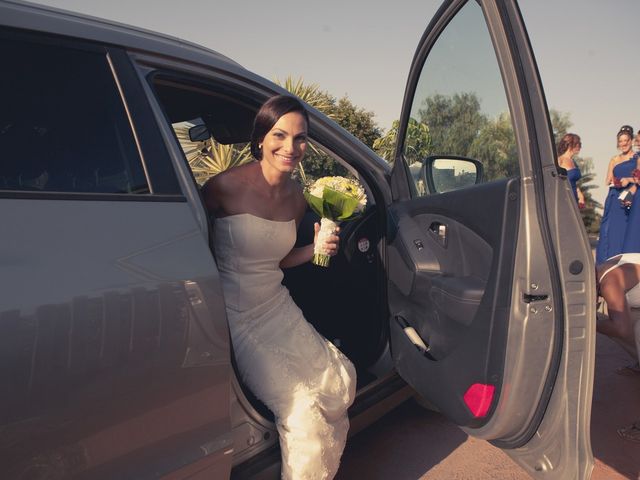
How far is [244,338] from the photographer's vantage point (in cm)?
195

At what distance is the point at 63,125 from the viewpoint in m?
1.35

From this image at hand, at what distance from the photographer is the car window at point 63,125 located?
1253mm

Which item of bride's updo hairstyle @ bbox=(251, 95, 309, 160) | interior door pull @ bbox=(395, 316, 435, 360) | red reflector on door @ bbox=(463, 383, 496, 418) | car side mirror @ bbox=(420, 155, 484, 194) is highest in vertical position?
bride's updo hairstyle @ bbox=(251, 95, 309, 160)

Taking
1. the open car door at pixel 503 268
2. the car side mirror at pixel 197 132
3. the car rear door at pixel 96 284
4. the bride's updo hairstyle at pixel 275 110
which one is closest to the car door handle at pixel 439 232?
the open car door at pixel 503 268

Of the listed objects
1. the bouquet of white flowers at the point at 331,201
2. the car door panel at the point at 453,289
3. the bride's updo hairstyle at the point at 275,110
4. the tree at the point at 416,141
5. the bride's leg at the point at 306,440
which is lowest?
the bride's leg at the point at 306,440

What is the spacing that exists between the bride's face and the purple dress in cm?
436

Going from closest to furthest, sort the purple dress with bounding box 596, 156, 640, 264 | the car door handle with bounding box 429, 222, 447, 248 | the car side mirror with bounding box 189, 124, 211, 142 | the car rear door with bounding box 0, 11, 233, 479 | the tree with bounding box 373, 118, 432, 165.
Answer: the car rear door with bounding box 0, 11, 233, 479 < the car door handle with bounding box 429, 222, 447, 248 < the tree with bounding box 373, 118, 432, 165 < the car side mirror with bounding box 189, 124, 211, 142 < the purple dress with bounding box 596, 156, 640, 264

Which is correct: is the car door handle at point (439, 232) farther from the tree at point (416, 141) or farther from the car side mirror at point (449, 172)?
the tree at point (416, 141)

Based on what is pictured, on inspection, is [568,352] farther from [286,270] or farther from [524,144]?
[286,270]

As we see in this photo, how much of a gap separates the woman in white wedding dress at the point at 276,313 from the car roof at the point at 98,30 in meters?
0.39

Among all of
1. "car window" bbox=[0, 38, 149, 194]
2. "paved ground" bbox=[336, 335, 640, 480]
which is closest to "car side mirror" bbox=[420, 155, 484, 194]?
"car window" bbox=[0, 38, 149, 194]

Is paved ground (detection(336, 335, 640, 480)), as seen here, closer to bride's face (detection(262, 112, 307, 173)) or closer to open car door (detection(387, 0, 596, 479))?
open car door (detection(387, 0, 596, 479))

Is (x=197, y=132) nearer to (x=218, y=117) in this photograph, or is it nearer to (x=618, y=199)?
(x=218, y=117)

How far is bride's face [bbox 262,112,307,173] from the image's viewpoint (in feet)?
6.75
